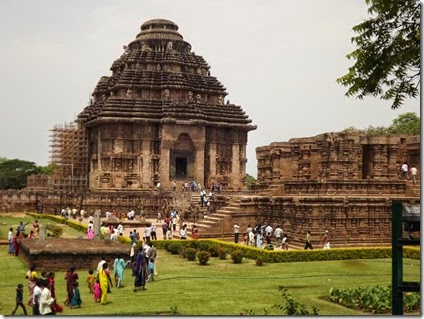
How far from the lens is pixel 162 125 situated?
46281 millimetres

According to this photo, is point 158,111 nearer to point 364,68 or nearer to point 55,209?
point 55,209

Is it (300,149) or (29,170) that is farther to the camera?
(29,170)

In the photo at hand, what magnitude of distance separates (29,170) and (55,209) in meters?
40.3

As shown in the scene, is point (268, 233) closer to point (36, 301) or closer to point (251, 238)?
point (251, 238)

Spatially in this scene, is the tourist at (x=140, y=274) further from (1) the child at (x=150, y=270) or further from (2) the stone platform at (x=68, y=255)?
(2) the stone platform at (x=68, y=255)

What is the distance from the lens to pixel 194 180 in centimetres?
4725

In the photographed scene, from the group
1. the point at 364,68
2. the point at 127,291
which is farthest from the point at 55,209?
the point at 364,68

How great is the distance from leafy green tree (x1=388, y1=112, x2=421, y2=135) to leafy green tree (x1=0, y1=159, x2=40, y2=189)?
4444cm

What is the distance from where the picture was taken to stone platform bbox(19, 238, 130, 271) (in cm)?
1825

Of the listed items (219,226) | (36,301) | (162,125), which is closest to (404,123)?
(162,125)

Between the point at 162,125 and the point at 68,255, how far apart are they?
28.2m

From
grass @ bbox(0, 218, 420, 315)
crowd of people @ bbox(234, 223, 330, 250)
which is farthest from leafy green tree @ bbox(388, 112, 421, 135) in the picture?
grass @ bbox(0, 218, 420, 315)

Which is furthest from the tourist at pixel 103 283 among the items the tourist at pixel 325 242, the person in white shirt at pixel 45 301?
the tourist at pixel 325 242

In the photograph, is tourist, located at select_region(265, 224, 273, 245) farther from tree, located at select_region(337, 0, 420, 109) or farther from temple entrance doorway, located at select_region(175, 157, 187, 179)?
temple entrance doorway, located at select_region(175, 157, 187, 179)
